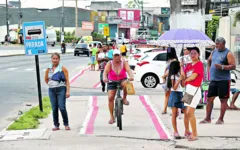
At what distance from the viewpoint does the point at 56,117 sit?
10.7 meters

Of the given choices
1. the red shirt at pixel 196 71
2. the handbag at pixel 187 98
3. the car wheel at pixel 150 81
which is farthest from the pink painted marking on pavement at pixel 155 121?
the car wheel at pixel 150 81

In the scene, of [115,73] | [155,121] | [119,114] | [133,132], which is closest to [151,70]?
[155,121]

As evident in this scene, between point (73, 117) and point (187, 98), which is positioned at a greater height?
point (187, 98)

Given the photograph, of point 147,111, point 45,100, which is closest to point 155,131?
point 147,111

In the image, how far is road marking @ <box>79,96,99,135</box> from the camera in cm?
1070

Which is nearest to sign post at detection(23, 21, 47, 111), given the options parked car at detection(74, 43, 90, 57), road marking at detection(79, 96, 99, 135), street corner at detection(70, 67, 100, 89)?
road marking at detection(79, 96, 99, 135)

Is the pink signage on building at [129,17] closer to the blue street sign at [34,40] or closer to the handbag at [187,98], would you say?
the blue street sign at [34,40]

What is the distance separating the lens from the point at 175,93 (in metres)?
9.89

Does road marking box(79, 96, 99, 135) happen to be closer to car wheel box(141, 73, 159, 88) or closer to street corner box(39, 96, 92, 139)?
street corner box(39, 96, 92, 139)

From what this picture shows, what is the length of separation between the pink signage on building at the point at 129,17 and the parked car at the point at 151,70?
89357 mm

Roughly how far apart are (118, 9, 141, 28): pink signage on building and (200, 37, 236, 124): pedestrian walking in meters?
99.3

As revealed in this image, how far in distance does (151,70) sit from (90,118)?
8.97 metres

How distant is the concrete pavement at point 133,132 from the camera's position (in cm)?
925

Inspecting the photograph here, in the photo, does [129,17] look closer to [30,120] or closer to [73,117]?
[73,117]
